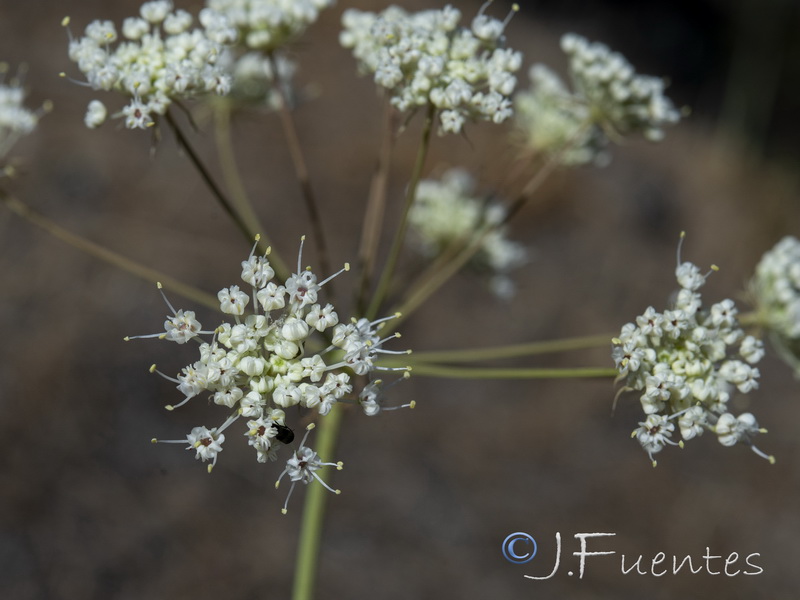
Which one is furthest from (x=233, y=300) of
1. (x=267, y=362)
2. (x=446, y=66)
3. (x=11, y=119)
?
(x=11, y=119)

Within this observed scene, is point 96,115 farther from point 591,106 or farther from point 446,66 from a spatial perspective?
point 591,106


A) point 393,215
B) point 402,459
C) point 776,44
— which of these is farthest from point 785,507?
point 776,44

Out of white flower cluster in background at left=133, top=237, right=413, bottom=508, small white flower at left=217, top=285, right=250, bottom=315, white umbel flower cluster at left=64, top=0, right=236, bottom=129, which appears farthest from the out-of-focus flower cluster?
small white flower at left=217, top=285, right=250, bottom=315

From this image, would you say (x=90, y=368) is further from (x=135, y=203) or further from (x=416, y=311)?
(x=416, y=311)

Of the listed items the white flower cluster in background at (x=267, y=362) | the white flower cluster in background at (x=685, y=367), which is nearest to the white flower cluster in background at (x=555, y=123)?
the white flower cluster in background at (x=685, y=367)

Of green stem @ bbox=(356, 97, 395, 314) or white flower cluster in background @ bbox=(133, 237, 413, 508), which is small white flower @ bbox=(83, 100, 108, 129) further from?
green stem @ bbox=(356, 97, 395, 314)

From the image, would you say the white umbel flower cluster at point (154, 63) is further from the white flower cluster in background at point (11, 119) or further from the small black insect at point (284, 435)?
the small black insect at point (284, 435)

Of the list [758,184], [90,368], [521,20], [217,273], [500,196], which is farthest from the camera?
[521,20]
